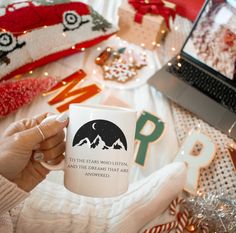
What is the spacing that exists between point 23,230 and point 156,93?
0.59m

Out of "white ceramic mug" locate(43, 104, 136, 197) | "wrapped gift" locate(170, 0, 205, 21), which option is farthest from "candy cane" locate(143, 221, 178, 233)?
"wrapped gift" locate(170, 0, 205, 21)

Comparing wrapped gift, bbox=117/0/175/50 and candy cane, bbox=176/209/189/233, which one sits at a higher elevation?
wrapped gift, bbox=117/0/175/50

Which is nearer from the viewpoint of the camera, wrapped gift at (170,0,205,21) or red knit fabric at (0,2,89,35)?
red knit fabric at (0,2,89,35)

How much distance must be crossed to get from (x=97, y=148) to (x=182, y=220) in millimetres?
382

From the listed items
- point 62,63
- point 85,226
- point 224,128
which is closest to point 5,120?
point 62,63

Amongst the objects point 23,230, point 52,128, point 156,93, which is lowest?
point 23,230

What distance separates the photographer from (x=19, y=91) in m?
0.95

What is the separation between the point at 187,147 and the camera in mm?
982

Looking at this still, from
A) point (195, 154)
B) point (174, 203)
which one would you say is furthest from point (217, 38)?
point (174, 203)

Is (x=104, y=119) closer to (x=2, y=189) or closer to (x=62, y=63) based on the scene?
(x=2, y=189)

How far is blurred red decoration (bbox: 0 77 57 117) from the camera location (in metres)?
0.92

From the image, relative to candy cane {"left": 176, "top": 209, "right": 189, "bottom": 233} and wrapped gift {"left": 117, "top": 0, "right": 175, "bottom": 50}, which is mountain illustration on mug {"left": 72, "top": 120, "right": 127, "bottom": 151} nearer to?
candy cane {"left": 176, "top": 209, "right": 189, "bottom": 233}

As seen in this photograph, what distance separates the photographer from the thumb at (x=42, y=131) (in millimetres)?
629

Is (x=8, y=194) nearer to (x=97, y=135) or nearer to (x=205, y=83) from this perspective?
(x=97, y=135)
